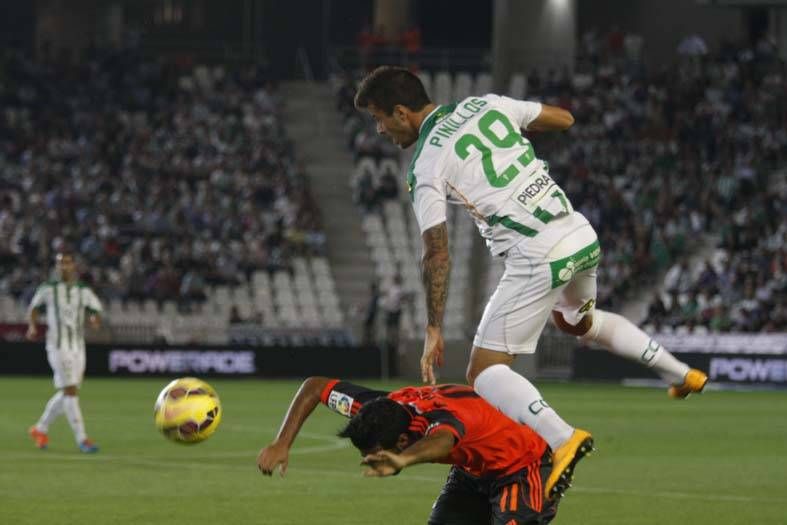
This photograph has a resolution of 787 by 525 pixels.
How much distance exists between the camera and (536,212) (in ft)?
31.0

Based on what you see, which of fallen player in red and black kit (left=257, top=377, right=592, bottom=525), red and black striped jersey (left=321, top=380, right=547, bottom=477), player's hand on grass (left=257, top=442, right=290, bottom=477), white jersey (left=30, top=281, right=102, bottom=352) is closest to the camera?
fallen player in red and black kit (left=257, top=377, right=592, bottom=525)

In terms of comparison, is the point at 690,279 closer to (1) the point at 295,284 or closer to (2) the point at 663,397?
(2) the point at 663,397

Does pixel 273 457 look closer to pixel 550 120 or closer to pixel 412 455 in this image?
pixel 412 455

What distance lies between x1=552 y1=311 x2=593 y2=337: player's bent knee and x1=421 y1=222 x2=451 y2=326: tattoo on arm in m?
0.99

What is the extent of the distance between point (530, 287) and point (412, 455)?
85.4 inches

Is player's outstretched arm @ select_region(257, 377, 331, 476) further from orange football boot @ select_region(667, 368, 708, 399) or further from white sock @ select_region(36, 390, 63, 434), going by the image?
white sock @ select_region(36, 390, 63, 434)

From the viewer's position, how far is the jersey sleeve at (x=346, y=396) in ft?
27.4

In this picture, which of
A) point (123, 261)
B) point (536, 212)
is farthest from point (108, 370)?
point (536, 212)

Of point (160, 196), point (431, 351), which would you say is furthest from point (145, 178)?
point (431, 351)

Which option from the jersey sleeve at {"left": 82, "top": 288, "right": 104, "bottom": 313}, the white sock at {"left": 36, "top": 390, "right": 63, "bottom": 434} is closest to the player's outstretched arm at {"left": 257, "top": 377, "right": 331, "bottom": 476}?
the white sock at {"left": 36, "top": 390, "right": 63, "bottom": 434}

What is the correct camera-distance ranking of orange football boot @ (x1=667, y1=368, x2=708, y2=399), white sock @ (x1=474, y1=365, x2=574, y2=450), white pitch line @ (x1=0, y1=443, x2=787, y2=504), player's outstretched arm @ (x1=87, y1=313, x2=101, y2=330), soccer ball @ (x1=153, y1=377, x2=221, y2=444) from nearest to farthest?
white sock @ (x1=474, y1=365, x2=574, y2=450) < soccer ball @ (x1=153, y1=377, x2=221, y2=444) < orange football boot @ (x1=667, y1=368, x2=708, y2=399) < white pitch line @ (x1=0, y1=443, x2=787, y2=504) < player's outstretched arm @ (x1=87, y1=313, x2=101, y2=330)

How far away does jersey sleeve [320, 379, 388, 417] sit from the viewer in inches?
328

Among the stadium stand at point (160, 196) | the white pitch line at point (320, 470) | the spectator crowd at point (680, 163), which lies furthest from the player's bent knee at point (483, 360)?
the stadium stand at point (160, 196)

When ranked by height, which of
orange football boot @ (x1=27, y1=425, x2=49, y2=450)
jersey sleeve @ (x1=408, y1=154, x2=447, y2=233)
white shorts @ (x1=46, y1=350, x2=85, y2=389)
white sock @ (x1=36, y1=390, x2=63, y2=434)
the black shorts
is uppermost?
jersey sleeve @ (x1=408, y1=154, x2=447, y2=233)
